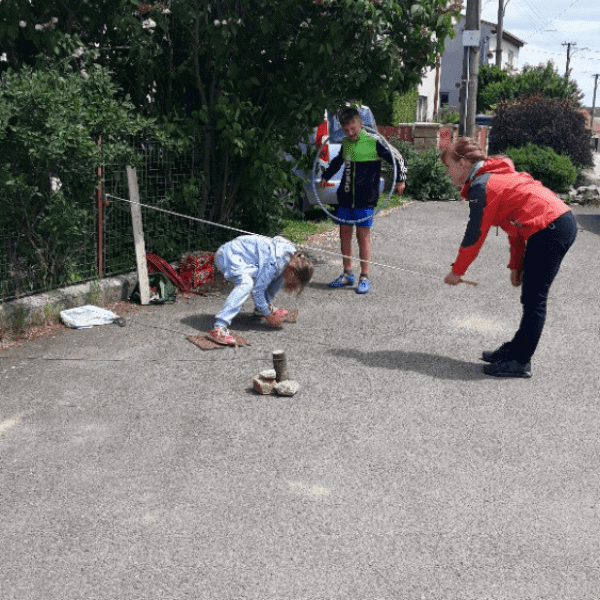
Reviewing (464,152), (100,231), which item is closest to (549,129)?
(100,231)

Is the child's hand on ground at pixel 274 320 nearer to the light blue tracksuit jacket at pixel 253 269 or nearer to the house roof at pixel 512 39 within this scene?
the light blue tracksuit jacket at pixel 253 269

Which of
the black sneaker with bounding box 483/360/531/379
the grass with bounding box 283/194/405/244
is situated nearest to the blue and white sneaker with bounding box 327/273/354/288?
the grass with bounding box 283/194/405/244

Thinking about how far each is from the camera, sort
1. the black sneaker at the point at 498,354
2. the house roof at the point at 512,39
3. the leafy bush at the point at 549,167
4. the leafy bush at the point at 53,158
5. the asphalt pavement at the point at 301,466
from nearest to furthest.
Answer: the asphalt pavement at the point at 301,466
the black sneaker at the point at 498,354
the leafy bush at the point at 53,158
the leafy bush at the point at 549,167
the house roof at the point at 512,39

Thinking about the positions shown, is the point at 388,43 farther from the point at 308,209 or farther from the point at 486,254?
the point at 308,209

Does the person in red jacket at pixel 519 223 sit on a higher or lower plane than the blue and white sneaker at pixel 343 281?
higher

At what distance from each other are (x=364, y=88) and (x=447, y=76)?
178ft

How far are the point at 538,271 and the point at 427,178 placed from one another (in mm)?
12601

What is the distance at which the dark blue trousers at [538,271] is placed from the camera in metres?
5.59

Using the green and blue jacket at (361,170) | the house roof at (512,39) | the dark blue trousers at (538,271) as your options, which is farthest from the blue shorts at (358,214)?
the house roof at (512,39)

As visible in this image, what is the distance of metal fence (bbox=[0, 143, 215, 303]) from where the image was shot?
22.6ft

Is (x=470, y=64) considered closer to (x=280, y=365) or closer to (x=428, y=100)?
(x=280, y=365)

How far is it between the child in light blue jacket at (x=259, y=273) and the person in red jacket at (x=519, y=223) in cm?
131

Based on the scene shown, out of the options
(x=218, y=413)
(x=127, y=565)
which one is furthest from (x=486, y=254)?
(x=127, y=565)

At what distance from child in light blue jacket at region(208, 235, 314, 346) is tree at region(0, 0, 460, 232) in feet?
5.91
